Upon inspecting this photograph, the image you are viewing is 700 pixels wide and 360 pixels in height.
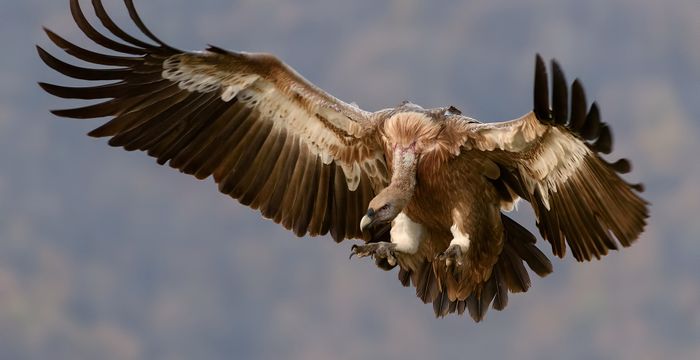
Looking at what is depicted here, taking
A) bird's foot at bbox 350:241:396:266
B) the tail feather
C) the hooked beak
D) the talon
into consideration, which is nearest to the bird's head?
Answer: the hooked beak

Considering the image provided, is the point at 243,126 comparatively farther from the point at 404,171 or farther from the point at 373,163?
the point at 404,171

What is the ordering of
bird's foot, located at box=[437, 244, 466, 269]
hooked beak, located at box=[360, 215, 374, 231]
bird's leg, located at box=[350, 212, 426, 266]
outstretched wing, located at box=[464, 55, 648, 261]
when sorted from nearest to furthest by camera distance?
outstretched wing, located at box=[464, 55, 648, 261], hooked beak, located at box=[360, 215, 374, 231], bird's foot, located at box=[437, 244, 466, 269], bird's leg, located at box=[350, 212, 426, 266]

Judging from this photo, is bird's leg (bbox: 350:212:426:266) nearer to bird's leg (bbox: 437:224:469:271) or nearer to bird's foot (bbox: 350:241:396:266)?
bird's foot (bbox: 350:241:396:266)

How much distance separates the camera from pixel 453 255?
11.2 m

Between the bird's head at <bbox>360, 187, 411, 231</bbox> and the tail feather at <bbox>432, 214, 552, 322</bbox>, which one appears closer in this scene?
the bird's head at <bbox>360, 187, 411, 231</bbox>

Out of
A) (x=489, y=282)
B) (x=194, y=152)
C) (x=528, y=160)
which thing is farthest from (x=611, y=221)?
(x=194, y=152)

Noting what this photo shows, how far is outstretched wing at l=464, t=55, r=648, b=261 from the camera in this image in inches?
399

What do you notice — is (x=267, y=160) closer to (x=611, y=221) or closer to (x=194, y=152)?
(x=194, y=152)

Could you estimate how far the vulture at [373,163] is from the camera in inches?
433

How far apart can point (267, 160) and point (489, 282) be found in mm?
2248

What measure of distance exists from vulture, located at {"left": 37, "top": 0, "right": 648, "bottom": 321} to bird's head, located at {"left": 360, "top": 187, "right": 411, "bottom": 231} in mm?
11

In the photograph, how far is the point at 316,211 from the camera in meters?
12.4

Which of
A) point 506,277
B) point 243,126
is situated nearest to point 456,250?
point 506,277

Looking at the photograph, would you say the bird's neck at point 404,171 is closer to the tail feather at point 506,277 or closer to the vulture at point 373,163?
the vulture at point 373,163
